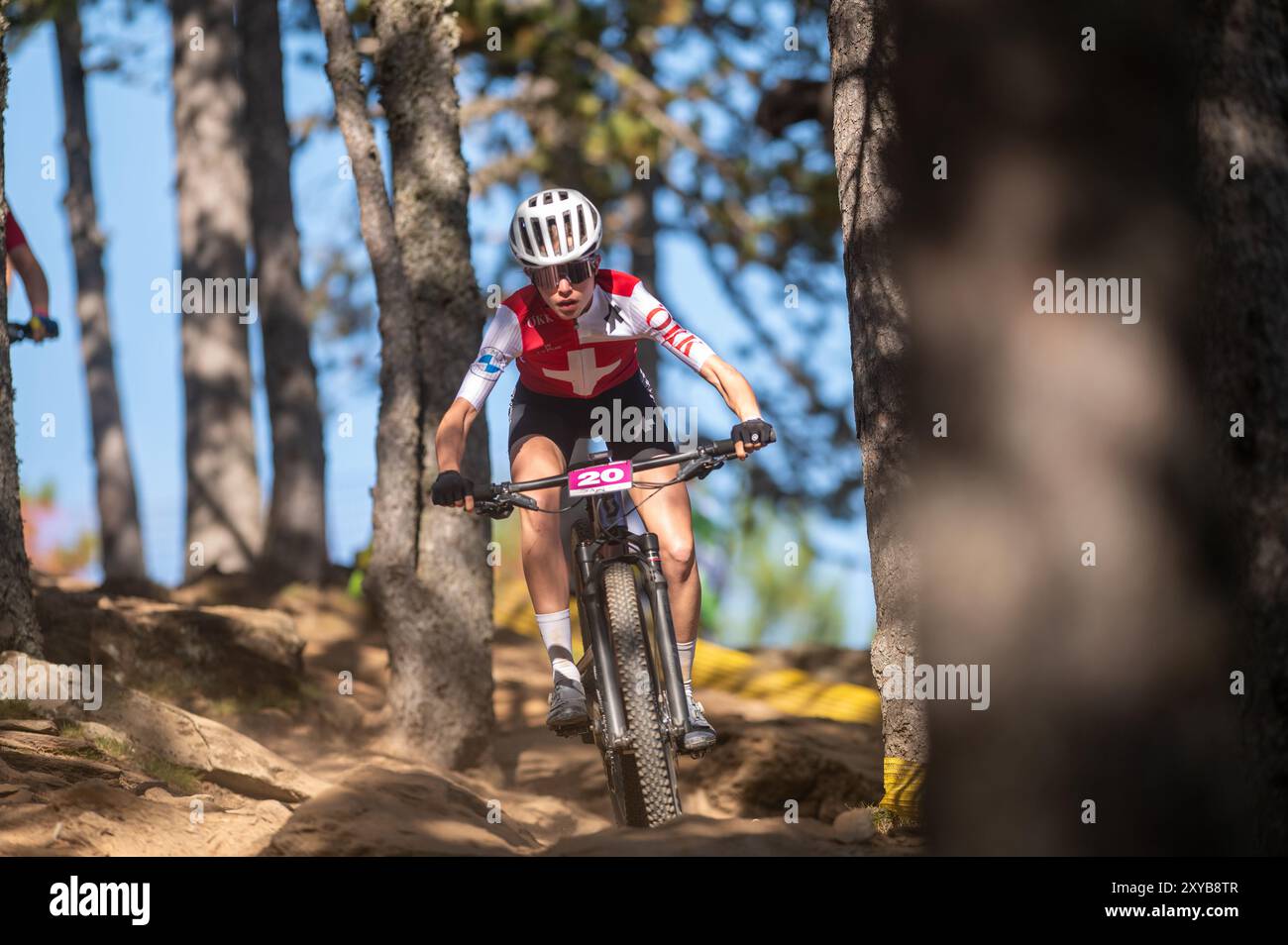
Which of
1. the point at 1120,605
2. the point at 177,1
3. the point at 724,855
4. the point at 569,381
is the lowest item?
the point at 724,855

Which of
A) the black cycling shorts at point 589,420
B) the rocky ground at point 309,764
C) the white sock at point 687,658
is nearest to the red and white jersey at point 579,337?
the black cycling shorts at point 589,420

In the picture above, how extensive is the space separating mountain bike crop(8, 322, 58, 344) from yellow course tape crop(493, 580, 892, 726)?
4.18 metres

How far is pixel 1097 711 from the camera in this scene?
382cm

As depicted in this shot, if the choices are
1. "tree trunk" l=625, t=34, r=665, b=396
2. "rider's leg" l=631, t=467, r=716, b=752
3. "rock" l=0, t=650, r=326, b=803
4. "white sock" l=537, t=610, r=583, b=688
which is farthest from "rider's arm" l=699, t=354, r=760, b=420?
"tree trunk" l=625, t=34, r=665, b=396

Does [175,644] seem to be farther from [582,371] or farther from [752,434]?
[752,434]

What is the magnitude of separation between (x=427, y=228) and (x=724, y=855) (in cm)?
519

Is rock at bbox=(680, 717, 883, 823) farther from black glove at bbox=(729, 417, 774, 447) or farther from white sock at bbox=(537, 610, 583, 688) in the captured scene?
black glove at bbox=(729, 417, 774, 447)

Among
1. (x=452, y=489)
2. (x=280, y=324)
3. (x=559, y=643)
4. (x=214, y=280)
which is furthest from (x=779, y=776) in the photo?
(x=214, y=280)

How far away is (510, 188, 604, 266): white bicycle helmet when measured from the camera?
6.06 metres

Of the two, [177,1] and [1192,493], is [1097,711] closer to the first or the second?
[1192,493]

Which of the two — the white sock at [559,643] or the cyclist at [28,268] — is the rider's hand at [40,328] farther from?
the white sock at [559,643]

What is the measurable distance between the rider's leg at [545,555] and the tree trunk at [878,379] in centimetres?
141

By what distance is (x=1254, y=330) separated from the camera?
4285 mm

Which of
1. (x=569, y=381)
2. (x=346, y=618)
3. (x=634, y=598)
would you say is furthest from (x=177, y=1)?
(x=634, y=598)
